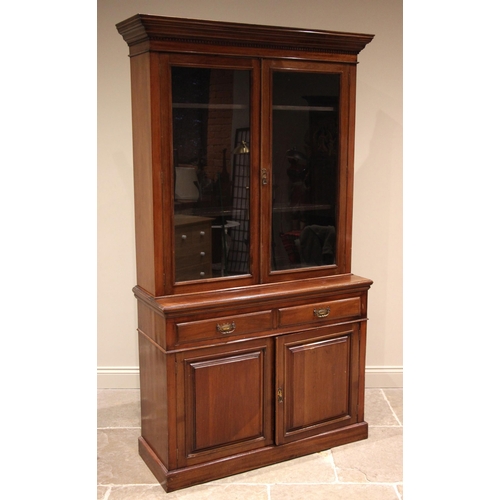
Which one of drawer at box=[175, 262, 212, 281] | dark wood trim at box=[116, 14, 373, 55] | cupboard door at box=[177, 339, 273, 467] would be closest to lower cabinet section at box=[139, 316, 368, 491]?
cupboard door at box=[177, 339, 273, 467]

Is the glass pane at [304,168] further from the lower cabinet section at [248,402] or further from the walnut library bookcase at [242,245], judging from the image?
the lower cabinet section at [248,402]

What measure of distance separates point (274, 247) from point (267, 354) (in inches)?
19.2

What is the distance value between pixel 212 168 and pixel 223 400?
3.30 ft

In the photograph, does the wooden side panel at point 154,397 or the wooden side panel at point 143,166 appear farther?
the wooden side panel at point 154,397

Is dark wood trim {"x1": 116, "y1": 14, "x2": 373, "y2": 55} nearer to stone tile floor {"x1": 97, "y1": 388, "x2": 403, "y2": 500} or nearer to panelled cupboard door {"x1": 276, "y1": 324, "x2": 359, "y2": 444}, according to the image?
panelled cupboard door {"x1": 276, "y1": 324, "x2": 359, "y2": 444}

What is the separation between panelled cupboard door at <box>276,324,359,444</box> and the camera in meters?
2.80

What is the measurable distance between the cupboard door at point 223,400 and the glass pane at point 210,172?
1.20 ft

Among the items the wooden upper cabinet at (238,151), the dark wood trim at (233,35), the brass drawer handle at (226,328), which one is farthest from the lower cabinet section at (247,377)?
the dark wood trim at (233,35)

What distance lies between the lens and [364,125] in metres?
3.55

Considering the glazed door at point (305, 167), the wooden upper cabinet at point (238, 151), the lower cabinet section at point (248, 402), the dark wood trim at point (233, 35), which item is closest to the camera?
the dark wood trim at point (233, 35)

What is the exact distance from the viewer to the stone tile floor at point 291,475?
254cm

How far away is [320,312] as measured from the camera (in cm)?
285
